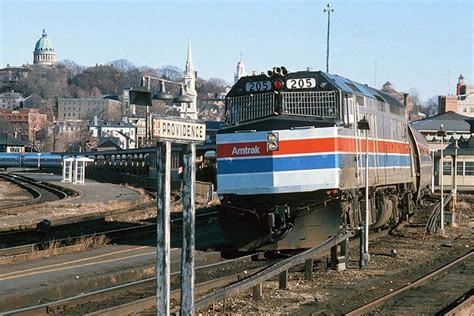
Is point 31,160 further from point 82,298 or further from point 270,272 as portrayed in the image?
point 270,272

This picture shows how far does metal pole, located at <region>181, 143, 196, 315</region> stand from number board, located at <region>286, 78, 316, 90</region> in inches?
377

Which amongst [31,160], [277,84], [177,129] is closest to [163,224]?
[177,129]

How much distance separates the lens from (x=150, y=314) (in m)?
12.2

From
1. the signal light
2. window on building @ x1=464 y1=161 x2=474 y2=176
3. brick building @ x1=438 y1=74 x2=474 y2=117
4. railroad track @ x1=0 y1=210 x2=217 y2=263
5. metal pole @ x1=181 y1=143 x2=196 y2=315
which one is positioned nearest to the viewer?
metal pole @ x1=181 y1=143 x2=196 y2=315

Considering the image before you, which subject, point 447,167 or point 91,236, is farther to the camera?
point 447,167

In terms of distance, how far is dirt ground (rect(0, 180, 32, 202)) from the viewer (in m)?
44.0

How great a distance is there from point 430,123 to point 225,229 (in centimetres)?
7017

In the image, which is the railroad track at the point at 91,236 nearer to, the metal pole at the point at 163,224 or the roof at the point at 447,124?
the metal pole at the point at 163,224

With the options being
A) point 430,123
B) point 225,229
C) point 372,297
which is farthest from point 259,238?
point 430,123

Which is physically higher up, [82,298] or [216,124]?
[216,124]

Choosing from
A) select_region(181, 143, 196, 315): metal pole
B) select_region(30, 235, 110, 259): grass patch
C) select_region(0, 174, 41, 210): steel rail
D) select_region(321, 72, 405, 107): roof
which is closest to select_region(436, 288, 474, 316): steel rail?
select_region(181, 143, 196, 315): metal pole

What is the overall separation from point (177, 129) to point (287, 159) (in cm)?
951

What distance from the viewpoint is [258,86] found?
1806 cm

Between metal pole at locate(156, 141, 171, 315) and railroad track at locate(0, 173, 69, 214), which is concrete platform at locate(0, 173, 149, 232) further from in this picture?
metal pole at locate(156, 141, 171, 315)
